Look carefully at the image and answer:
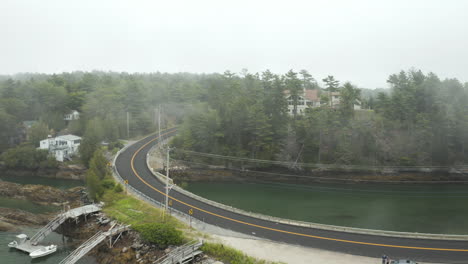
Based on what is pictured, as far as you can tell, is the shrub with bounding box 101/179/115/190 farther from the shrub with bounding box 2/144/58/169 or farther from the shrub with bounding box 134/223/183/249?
the shrub with bounding box 2/144/58/169

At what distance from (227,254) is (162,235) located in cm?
525

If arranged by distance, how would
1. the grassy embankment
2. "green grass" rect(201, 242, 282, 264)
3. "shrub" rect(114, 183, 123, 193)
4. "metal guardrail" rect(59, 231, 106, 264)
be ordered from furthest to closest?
1. "shrub" rect(114, 183, 123, 193)
2. "metal guardrail" rect(59, 231, 106, 264)
3. the grassy embankment
4. "green grass" rect(201, 242, 282, 264)

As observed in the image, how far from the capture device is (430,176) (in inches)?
1953

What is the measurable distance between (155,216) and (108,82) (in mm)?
61831

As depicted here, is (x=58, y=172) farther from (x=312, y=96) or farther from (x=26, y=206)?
(x=312, y=96)

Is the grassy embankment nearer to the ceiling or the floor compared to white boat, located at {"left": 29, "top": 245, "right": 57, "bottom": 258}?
nearer to the ceiling

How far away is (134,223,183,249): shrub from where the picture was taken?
2161 cm

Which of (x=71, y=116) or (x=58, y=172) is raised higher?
(x=71, y=116)

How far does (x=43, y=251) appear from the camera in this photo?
24047 mm

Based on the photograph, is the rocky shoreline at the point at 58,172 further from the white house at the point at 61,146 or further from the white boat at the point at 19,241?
the white boat at the point at 19,241

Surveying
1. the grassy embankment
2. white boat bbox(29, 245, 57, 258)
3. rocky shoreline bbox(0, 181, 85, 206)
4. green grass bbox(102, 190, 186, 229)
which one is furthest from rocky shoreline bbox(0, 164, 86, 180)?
white boat bbox(29, 245, 57, 258)

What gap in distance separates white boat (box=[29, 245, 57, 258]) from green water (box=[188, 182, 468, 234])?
18.6 meters

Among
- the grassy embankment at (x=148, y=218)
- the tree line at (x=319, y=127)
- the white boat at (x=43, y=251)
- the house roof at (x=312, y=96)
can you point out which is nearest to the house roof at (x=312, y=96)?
the house roof at (x=312, y=96)

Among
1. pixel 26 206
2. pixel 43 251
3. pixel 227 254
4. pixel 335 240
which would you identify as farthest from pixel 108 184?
pixel 335 240
